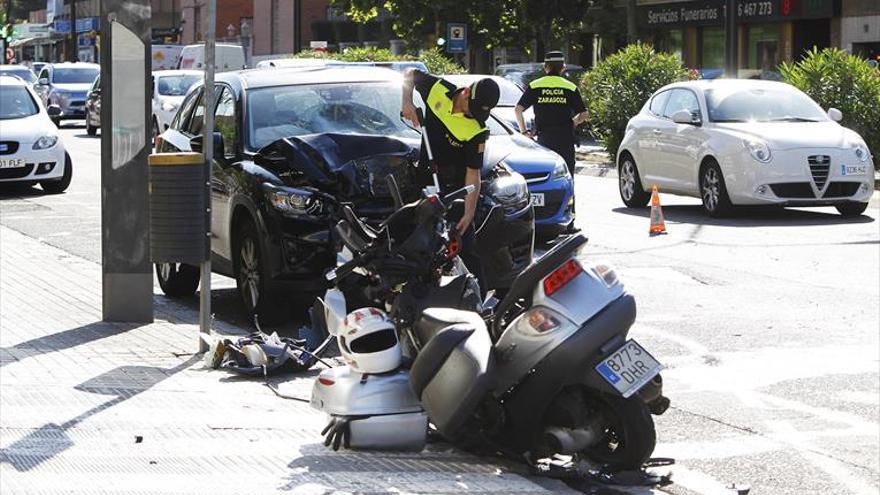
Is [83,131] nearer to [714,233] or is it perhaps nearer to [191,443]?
[714,233]

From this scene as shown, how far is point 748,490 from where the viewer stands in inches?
257

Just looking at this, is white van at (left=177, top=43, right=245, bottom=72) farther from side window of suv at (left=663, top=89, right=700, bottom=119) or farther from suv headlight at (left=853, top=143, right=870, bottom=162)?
suv headlight at (left=853, top=143, right=870, bottom=162)

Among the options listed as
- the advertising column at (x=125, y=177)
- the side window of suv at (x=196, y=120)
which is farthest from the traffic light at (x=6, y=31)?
the advertising column at (x=125, y=177)

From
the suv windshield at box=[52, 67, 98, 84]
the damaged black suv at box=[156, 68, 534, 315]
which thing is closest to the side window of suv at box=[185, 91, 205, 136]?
the damaged black suv at box=[156, 68, 534, 315]

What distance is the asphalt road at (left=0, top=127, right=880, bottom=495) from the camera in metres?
7.51

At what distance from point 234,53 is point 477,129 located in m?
36.8

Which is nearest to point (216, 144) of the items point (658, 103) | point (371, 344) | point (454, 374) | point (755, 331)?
point (755, 331)

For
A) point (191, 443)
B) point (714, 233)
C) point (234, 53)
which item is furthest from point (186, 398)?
point (234, 53)

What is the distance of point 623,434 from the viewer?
6352mm

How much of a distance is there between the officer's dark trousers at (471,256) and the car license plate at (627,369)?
10.3 feet

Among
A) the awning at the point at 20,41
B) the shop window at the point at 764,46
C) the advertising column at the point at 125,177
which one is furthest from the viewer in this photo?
the awning at the point at 20,41

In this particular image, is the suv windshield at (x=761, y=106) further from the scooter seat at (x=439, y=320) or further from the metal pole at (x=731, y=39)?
the scooter seat at (x=439, y=320)

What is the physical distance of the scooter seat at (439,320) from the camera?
21.8 feet

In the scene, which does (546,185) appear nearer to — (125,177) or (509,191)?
(509,191)
